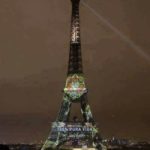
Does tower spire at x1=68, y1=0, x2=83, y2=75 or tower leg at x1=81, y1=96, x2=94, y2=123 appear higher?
tower spire at x1=68, y1=0, x2=83, y2=75

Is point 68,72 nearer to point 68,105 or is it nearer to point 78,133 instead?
point 68,105

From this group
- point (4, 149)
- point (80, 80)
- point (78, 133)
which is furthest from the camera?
point (78, 133)

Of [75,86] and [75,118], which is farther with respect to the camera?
[75,118]

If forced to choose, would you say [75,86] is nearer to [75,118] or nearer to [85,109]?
[85,109]

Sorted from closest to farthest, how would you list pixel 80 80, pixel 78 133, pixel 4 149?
pixel 4 149, pixel 80 80, pixel 78 133

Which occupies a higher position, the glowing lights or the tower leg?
the glowing lights

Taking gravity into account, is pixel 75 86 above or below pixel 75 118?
above

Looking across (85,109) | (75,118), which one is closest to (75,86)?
(85,109)

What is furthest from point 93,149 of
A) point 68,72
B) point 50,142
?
point 68,72

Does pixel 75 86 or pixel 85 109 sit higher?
pixel 75 86
